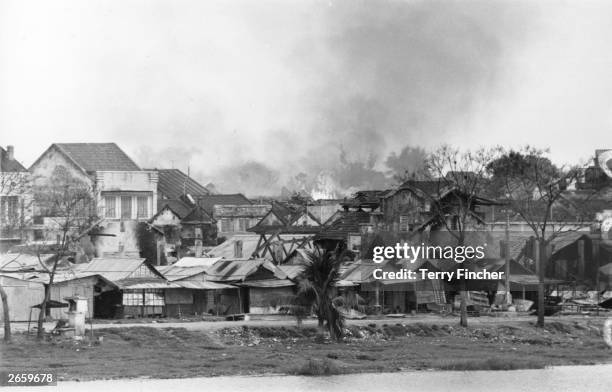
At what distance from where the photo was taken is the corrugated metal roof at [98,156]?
6619 centimetres

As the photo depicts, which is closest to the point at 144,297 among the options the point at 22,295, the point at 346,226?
the point at 22,295

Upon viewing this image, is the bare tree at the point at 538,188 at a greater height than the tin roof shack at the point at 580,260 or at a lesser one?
greater

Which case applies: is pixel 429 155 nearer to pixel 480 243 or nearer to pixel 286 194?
pixel 480 243

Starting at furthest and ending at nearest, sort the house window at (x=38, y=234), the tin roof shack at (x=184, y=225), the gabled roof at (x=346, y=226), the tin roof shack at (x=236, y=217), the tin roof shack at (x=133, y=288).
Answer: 1. the tin roof shack at (x=236, y=217)
2. the tin roof shack at (x=184, y=225)
3. the house window at (x=38, y=234)
4. the gabled roof at (x=346, y=226)
5. the tin roof shack at (x=133, y=288)

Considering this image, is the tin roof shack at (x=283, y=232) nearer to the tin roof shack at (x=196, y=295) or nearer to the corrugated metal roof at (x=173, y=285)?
the tin roof shack at (x=196, y=295)

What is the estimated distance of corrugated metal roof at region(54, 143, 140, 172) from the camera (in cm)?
6619

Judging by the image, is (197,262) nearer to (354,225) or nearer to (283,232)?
(283,232)

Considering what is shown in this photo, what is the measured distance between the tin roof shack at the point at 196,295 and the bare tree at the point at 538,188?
1268cm

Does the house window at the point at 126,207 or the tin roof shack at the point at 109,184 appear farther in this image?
the house window at the point at 126,207

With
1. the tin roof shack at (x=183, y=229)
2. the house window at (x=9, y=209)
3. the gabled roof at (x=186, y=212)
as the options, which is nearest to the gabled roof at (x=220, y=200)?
the gabled roof at (x=186, y=212)

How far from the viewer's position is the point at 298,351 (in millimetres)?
40000

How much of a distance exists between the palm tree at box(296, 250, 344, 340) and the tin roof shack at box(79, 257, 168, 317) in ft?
25.5

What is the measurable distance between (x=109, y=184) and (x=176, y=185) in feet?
56.1

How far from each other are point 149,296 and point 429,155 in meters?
16.9
